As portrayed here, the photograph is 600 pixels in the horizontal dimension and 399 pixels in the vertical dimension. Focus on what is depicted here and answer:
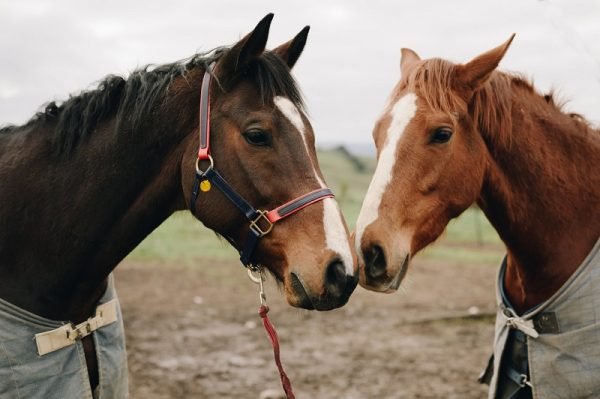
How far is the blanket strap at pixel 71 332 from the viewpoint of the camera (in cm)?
254

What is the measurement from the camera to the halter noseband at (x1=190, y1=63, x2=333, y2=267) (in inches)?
96.9

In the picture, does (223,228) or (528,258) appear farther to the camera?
(528,258)

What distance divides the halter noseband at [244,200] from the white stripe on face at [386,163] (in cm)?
37

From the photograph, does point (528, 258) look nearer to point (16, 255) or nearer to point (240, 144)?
point (240, 144)

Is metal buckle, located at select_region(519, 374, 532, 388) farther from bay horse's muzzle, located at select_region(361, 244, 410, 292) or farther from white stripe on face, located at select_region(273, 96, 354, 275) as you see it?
white stripe on face, located at select_region(273, 96, 354, 275)

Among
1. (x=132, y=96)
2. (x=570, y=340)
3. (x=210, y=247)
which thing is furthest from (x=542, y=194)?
(x=210, y=247)

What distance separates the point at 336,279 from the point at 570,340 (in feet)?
4.32

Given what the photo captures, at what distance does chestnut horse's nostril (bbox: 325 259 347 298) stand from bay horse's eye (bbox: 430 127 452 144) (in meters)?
0.96

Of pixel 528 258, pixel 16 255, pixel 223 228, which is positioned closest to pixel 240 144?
pixel 223 228

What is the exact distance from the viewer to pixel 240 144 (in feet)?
8.37

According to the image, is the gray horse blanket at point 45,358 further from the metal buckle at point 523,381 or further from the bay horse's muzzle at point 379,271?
the metal buckle at point 523,381

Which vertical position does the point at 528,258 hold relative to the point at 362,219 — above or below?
below

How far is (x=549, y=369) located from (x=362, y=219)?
1201 millimetres

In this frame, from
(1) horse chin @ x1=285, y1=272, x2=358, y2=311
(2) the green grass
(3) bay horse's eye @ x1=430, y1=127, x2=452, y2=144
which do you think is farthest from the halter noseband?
(2) the green grass
